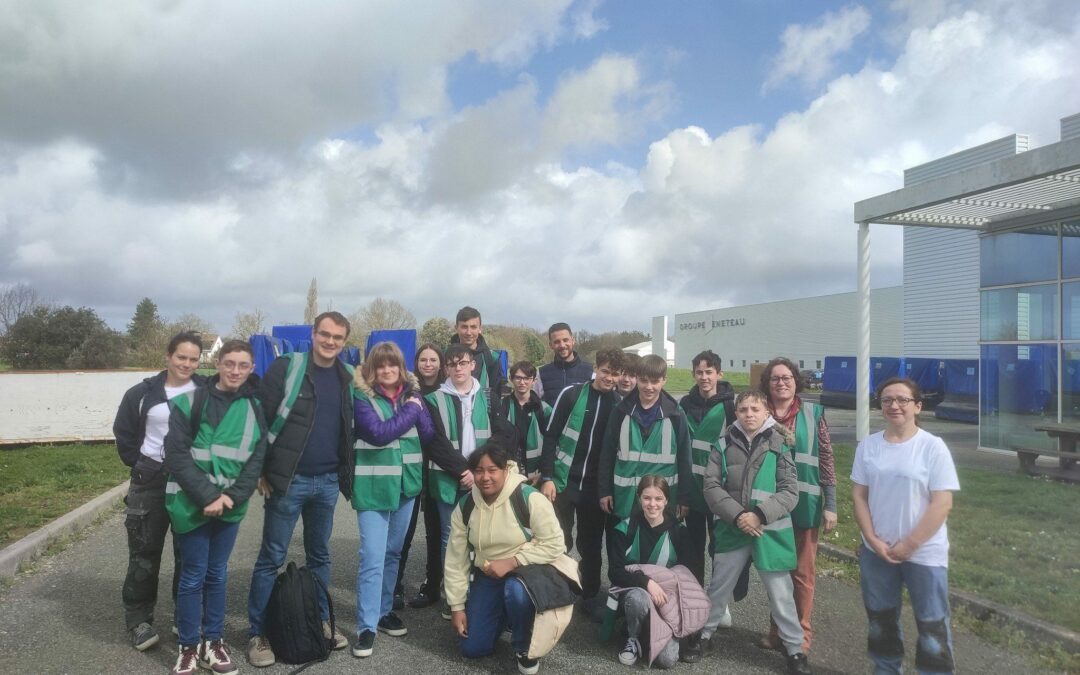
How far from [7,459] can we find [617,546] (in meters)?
10.4

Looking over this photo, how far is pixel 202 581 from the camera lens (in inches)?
157

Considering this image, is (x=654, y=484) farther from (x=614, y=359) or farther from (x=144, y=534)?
(x=144, y=534)

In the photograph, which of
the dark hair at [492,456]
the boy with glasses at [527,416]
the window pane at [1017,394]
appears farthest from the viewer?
the window pane at [1017,394]

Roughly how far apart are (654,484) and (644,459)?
0.60 feet

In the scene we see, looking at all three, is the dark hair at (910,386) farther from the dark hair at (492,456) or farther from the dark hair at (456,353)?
the dark hair at (456,353)

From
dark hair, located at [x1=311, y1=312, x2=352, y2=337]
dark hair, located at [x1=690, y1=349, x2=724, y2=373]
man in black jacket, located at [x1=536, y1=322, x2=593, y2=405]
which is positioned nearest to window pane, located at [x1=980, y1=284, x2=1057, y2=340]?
dark hair, located at [x1=690, y1=349, x2=724, y2=373]

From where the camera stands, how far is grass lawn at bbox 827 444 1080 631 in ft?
16.7

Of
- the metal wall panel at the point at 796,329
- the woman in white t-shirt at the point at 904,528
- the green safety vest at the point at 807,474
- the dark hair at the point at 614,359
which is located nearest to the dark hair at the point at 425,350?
the dark hair at the point at 614,359

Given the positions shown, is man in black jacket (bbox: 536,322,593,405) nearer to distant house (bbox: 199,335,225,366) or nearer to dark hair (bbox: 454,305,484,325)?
dark hair (bbox: 454,305,484,325)

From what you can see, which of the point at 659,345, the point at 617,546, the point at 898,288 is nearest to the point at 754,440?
the point at 617,546

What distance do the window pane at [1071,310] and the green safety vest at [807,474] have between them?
1033 centimetres

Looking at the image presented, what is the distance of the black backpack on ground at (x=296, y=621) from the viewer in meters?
4.12

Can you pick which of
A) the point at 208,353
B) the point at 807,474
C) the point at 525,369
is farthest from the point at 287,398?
the point at 208,353

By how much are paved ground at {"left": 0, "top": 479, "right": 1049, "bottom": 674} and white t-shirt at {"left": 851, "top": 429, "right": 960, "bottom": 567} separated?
106 centimetres
